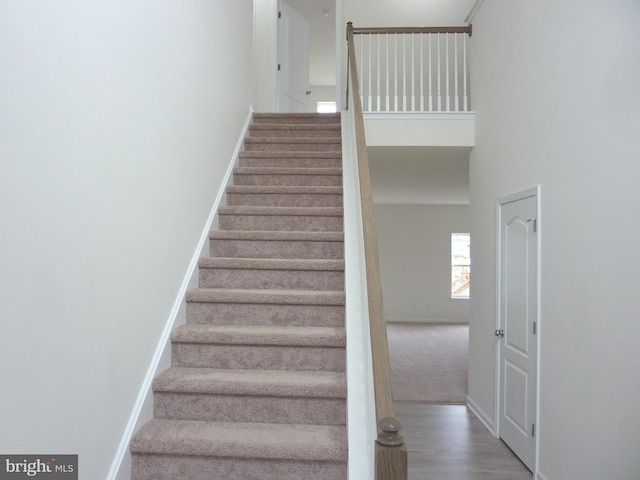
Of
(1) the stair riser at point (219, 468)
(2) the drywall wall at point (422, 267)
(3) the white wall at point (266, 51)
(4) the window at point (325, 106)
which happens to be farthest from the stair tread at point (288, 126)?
(4) the window at point (325, 106)

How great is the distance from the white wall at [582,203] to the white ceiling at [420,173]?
4.61 ft

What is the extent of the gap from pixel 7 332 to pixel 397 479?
3.60 ft

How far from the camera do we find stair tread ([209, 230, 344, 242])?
2.93 metres

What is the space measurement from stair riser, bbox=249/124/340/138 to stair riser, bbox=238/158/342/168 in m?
0.56

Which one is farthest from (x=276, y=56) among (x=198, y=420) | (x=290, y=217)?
(x=198, y=420)

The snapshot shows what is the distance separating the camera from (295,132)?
440 cm

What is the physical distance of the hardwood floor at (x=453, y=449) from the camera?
3.03 meters

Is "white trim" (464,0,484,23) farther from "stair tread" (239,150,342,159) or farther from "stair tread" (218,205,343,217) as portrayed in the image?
"stair tread" (218,205,343,217)

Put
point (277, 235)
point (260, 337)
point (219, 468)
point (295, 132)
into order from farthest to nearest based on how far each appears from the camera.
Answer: point (295, 132), point (277, 235), point (260, 337), point (219, 468)

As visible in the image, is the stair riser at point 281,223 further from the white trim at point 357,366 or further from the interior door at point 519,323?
the interior door at point 519,323

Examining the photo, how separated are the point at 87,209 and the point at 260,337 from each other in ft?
3.54

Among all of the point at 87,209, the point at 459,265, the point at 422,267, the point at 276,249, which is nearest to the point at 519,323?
the point at 276,249

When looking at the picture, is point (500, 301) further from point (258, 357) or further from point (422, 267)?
point (422, 267)

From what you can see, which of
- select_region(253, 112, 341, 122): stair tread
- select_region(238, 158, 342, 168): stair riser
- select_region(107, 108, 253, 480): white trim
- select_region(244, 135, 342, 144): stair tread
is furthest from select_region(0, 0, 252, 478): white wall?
select_region(253, 112, 341, 122): stair tread
